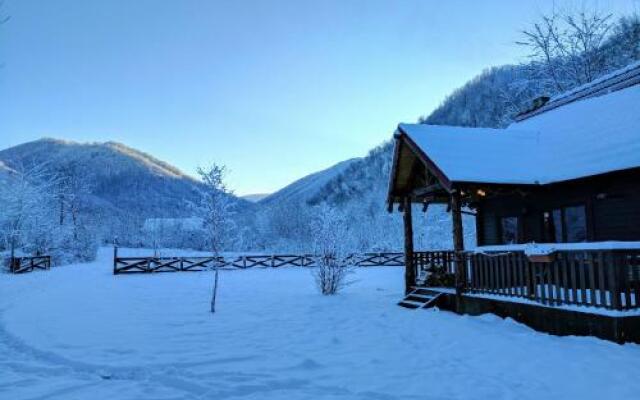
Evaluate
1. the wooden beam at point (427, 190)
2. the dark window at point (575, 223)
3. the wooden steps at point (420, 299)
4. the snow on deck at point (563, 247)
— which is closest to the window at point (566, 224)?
the dark window at point (575, 223)

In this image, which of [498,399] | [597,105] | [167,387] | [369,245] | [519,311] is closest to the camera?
[498,399]

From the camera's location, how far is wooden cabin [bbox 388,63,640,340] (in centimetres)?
972

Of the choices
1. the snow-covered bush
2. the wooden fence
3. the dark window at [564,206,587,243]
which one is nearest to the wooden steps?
the snow-covered bush

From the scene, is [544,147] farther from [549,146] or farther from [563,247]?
[563,247]

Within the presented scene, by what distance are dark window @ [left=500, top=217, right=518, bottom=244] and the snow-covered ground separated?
4775 mm

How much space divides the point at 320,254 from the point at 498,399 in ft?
41.7

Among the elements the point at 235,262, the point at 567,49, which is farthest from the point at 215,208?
the point at 567,49

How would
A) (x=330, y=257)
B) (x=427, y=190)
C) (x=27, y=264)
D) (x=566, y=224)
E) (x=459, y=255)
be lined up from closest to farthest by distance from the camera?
(x=459, y=255) → (x=566, y=224) → (x=427, y=190) → (x=330, y=257) → (x=27, y=264)

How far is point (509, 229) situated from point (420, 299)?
4.43 meters

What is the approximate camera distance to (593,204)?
12531mm

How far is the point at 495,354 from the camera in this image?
816cm

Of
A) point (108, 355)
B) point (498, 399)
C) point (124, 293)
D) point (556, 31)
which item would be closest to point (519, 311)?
point (498, 399)

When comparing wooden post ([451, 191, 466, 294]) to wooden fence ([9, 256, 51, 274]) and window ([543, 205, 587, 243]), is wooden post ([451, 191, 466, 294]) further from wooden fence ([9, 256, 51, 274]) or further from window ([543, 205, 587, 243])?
wooden fence ([9, 256, 51, 274])

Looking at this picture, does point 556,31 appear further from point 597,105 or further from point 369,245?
point 369,245
